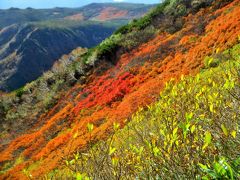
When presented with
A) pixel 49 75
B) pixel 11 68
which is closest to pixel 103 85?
pixel 49 75

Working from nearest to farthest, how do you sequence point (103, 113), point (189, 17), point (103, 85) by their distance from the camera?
point (103, 113)
point (103, 85)
point (189, 17)

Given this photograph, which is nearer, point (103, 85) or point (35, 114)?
point (103, 85)

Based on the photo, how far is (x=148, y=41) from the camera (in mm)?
40688

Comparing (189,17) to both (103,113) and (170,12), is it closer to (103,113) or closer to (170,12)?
(170,12)

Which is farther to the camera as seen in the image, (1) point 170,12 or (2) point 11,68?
(2) point 11,68

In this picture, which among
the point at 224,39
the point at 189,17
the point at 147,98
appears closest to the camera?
the point at 147,98

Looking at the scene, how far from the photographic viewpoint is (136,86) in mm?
28938

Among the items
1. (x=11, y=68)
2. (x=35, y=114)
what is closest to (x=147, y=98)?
(x=35, y=114)

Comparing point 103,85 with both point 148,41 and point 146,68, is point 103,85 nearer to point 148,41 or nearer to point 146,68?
point 146,68

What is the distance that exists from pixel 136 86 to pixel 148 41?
12802 mm

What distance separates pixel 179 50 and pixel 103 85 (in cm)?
822

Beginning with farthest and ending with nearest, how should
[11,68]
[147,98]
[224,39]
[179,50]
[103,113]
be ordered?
1. [11,68]
2. [179,50]
3. [103,113]
4. [224,39]
5. [147,98]

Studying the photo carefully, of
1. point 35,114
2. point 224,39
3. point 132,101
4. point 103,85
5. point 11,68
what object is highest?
point 224,39

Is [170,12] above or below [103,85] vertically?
above
